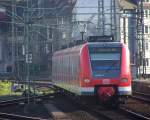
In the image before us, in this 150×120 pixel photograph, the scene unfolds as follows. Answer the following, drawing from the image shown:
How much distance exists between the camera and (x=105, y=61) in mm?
24125

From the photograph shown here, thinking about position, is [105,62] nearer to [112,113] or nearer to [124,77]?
[124,77]

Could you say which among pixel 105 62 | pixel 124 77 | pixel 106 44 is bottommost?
pixel 124 77

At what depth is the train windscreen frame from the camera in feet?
78.5

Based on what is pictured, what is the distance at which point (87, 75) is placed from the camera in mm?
23828

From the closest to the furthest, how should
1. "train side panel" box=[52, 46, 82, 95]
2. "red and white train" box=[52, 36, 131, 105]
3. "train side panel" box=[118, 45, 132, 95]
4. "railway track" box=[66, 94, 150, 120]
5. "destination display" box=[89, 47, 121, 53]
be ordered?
"railway track" box=[66, 94, 150, 120]
"red and white train" box=[52, 36, 131, 105]
"train side panel" box=[118, 45, 132, 95]
"destination display" box=[89, 47, 121, 53]
"train side panel" box=[52, 46, 82, 95]

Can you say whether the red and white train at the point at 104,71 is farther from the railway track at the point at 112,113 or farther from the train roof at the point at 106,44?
the railway track at the point at 112,113

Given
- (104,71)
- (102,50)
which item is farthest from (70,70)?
(104,71)

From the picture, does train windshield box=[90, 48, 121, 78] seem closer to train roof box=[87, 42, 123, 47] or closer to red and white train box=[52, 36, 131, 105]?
red and white train box=[52, 36, 131, 105]

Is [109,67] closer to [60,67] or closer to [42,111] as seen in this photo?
[42,111]

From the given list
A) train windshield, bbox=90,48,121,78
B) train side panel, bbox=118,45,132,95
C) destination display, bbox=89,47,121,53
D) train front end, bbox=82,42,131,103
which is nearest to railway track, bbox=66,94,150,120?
train front end, bbox=82,42,131,103

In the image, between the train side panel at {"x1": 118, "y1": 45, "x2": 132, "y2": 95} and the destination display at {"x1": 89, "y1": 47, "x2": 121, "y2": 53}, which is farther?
the destination display at {"x1": 89, "y1": 47, "x2": 121, "y2": 53}

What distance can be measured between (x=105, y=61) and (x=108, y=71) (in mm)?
449

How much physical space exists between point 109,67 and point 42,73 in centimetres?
5594

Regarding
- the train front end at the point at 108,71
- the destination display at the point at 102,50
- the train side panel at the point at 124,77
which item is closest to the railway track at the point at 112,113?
the train front end at the point at 108,71
